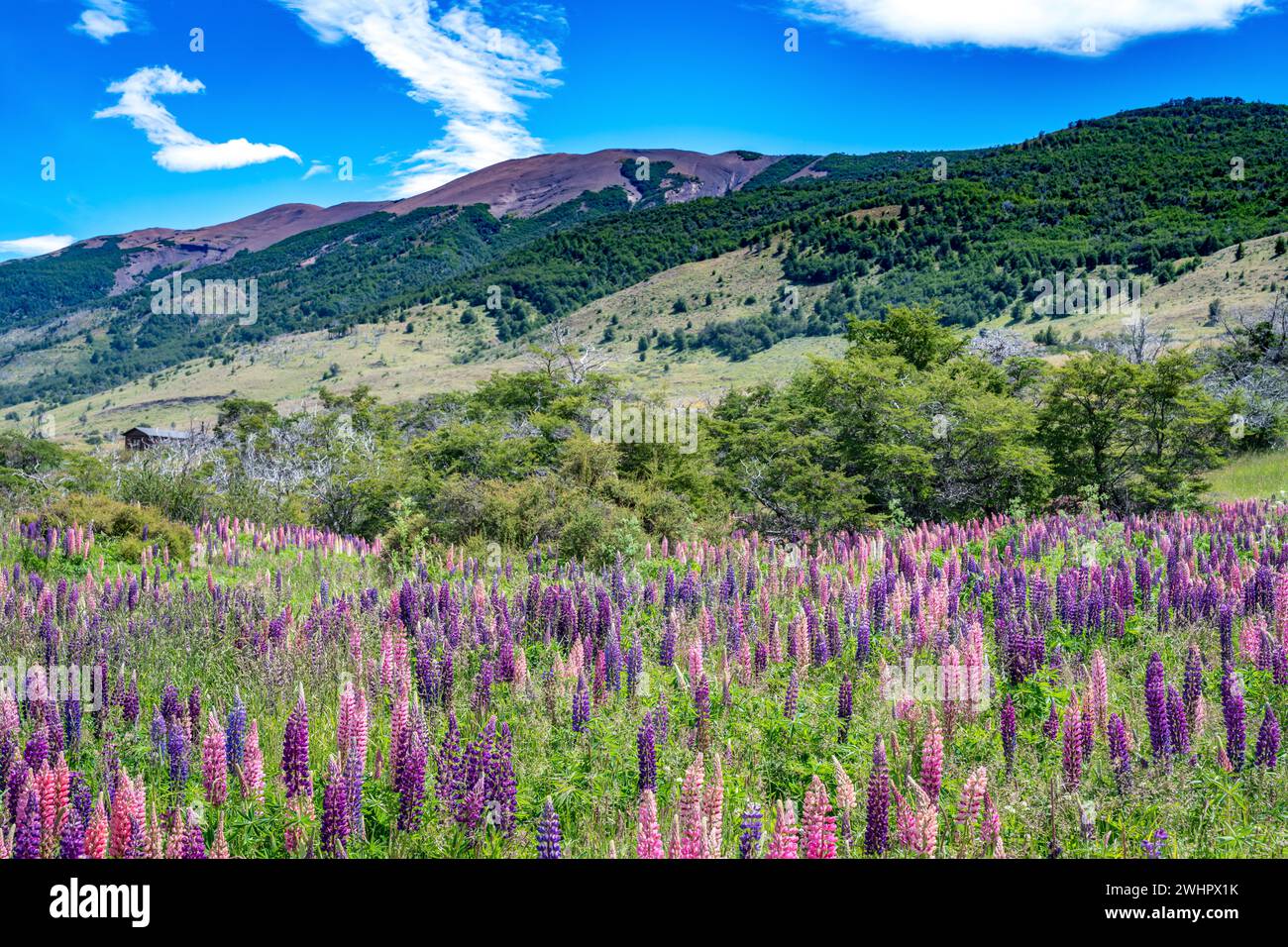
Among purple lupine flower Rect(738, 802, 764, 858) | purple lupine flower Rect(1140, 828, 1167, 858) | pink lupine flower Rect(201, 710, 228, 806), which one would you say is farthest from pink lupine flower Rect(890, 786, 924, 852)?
pink lupine flower Rect(201, 710, 228, 806)

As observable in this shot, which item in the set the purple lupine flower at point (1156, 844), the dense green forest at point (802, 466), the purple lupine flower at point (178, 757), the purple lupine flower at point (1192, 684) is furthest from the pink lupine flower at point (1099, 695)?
the dense green forest at point (802, 466)

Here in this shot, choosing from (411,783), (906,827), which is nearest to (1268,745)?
(906,827)

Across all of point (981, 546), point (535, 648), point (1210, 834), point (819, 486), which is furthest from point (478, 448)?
point (1210, 834)

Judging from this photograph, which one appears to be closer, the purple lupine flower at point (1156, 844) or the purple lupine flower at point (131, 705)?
the purple lupine flower at point (1156, 844)

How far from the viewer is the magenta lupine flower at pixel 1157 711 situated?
129 inches

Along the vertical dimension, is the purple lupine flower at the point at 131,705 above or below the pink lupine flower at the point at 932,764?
above

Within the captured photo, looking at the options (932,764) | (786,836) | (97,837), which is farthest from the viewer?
(932,764)

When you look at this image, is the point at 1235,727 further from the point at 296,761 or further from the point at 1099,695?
the point at 296,761

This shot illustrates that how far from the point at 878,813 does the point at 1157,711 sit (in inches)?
59.1

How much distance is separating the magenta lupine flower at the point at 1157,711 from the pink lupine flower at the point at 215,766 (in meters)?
3.40

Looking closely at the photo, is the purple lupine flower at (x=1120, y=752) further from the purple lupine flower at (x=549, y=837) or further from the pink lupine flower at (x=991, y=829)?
the purple lupine flower at (x=549, y=837)

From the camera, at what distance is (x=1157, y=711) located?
3.35m

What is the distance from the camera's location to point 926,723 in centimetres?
347
